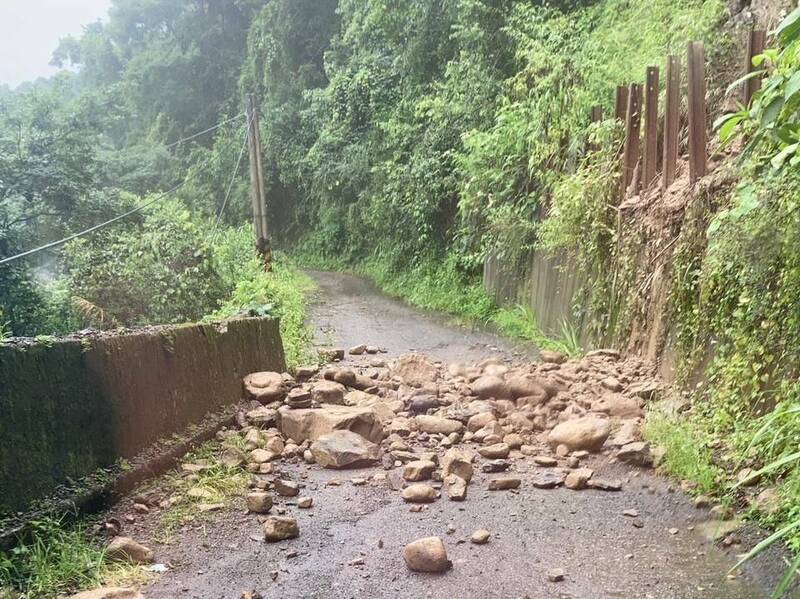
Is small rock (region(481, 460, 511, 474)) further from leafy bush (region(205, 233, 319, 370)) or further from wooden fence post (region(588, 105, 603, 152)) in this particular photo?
wooden fence post (region(588, 105, 603, 152))

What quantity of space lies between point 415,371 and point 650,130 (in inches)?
131

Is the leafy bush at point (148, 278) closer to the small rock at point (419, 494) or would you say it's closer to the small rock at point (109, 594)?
the small rock at point (419, 494)

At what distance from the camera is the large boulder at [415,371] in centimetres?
643

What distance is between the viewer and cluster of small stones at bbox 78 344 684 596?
3885 mm

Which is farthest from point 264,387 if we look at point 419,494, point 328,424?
point 419,494

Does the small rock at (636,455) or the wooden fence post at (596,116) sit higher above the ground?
the wooden fence post at (596,116)

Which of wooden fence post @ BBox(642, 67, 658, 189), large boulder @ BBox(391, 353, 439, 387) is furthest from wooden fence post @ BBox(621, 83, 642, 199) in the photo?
large boulder @ BBox(391, 353, 439, 387)

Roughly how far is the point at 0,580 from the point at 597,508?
2984mm

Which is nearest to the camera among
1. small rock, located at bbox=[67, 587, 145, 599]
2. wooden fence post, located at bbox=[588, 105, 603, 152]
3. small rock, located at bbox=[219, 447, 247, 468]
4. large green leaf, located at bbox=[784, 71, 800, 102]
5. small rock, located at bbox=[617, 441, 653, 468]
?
large green leaf, located at bbox=[784, 71, 800, 102]

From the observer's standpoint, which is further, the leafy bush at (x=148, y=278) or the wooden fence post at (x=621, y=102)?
the leafy bush at (x=148, y=278)

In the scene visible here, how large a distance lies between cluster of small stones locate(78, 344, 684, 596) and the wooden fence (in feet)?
5.84

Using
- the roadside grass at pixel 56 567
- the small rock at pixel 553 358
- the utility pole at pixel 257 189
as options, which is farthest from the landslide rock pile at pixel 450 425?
the utility pole at pixel 257 189

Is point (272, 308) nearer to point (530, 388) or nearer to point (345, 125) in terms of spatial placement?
point (530, 388)

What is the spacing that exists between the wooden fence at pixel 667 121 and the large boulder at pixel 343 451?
3.42m
